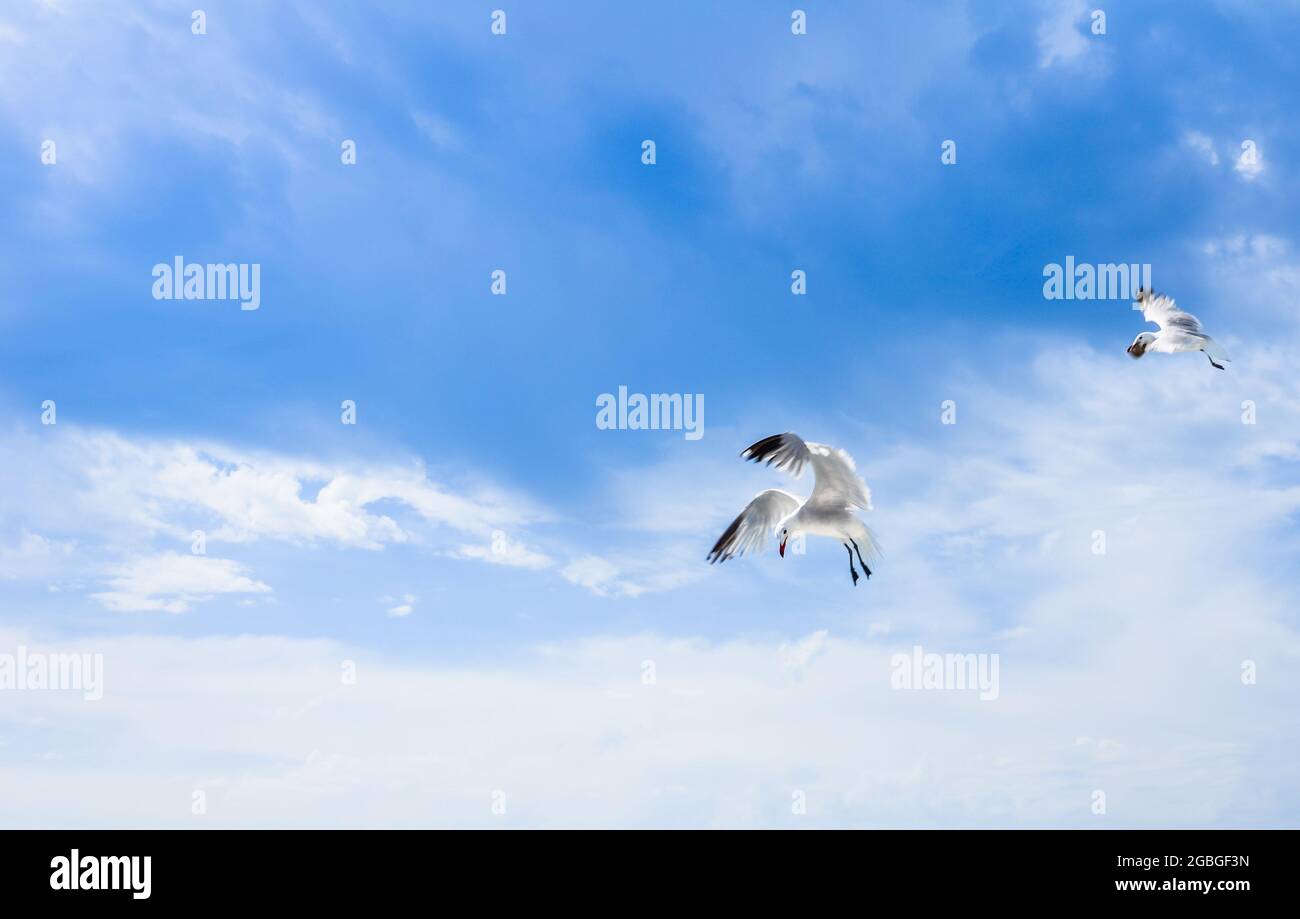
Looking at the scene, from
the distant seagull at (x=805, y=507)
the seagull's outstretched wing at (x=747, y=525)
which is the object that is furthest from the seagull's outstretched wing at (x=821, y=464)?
the seagull's outstretched wing at (x=747, y=525)

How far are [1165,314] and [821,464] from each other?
25.0ft

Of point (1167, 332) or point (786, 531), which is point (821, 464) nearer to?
point (786, 531)

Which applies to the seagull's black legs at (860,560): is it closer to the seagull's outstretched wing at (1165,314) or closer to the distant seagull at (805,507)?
the distant seagull at (805,507)

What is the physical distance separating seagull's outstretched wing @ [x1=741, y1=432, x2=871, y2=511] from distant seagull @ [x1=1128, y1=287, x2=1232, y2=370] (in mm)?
6500

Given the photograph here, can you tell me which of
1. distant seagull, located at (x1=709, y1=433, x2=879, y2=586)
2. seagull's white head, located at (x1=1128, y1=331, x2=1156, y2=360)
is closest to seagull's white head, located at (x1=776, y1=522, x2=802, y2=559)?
distant seagull, located at (x1=709, y1=433, x2=879, y2=586)

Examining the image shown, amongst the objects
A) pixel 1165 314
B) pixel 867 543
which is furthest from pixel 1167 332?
pixel 867 543

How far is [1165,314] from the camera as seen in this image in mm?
18766

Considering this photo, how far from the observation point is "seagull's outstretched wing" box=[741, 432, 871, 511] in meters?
16.3

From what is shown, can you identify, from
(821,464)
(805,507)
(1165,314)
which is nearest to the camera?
(821,464)

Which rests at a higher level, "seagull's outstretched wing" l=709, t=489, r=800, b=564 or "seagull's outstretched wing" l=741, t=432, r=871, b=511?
"seagull's outstretched wing" l=741, t=432, r=871, b=511

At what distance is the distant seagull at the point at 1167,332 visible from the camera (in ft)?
59.1

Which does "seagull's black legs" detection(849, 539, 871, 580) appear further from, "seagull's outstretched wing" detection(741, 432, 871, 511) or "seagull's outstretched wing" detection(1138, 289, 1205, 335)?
"seagull's outstretched wing" detection(1138, 289, 1205, 335)
